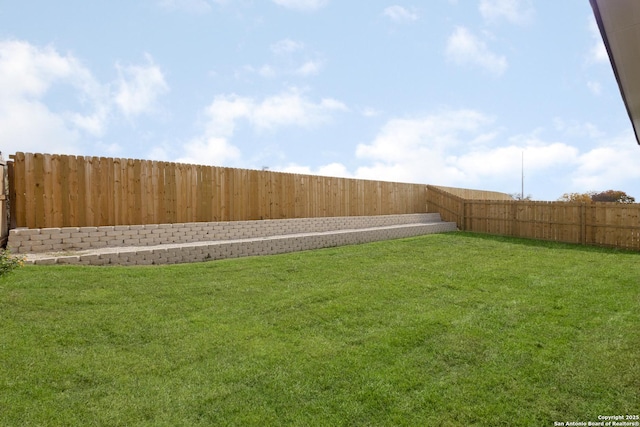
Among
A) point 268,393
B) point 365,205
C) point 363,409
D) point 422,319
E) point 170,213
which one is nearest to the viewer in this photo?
point 363,409

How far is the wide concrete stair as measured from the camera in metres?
7.50

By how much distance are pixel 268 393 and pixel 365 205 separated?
12982 millimetres

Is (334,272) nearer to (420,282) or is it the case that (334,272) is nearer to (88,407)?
(420,282)

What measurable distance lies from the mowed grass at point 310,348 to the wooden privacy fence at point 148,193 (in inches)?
87.0

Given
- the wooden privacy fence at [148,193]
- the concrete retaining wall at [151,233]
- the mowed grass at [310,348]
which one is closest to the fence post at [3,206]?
the wooden privacy fence at [148,193]

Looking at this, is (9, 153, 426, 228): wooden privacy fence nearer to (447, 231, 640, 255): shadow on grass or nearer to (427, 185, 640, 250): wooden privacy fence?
(447, 231, 640, 255): shadow on grass

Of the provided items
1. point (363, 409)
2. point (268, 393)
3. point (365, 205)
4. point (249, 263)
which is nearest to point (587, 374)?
point (363, 409)

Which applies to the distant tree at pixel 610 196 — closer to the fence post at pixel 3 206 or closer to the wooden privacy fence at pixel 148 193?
the wooden privacy fence at pixel 148 193

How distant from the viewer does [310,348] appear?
4.07 m

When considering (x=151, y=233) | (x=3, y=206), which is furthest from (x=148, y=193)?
(x=3, y=206)

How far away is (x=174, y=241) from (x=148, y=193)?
1439 millimetres

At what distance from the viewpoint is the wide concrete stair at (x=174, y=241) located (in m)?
7.50

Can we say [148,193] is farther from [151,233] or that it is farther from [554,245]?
[554,245]

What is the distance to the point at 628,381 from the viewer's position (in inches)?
135
